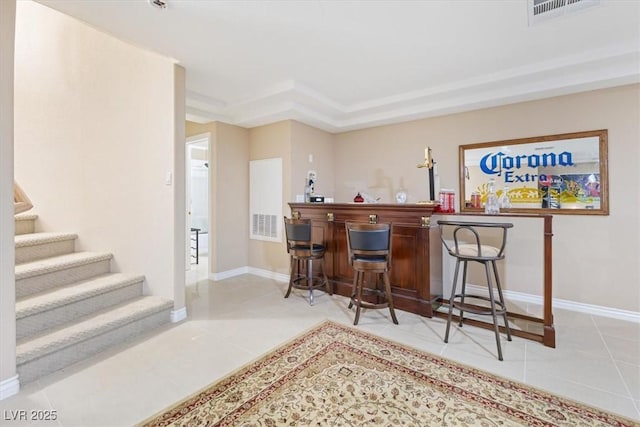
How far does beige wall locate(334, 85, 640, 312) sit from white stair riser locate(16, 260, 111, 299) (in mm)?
4307

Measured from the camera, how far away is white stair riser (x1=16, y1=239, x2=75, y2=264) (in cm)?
283

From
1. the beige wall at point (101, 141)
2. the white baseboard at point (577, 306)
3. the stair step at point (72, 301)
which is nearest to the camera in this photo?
the stair step at point (72, 301)

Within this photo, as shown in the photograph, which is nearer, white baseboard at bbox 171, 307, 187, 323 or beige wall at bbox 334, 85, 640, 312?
white baseboard at bbox 171, 307, 187, 323

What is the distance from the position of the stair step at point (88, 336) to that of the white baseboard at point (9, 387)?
66 millimetres

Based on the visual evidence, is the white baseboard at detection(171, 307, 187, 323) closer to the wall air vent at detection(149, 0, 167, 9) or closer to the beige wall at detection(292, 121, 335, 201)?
the beige wall at detection(292, 121, 335, 201)

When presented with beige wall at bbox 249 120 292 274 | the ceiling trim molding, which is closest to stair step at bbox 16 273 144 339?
beige wall at bbox 249 120 292 274

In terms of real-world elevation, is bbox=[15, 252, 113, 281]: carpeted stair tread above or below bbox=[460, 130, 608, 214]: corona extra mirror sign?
below

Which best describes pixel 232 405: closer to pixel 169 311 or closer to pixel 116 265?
pixel 169 311

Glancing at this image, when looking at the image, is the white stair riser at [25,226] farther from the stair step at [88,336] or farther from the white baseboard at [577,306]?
the white baseboard at [577,306]

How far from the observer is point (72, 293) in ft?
8.17

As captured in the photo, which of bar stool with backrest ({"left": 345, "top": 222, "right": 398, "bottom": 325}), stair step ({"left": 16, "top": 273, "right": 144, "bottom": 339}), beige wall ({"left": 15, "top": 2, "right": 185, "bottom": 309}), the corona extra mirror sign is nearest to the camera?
stair step ({"left": 16, "top": 273, "right": 144, "bottom": 339})

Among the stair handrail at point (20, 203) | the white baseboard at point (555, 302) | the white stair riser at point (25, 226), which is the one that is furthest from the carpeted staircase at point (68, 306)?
the white baseboard at point (555, 302)

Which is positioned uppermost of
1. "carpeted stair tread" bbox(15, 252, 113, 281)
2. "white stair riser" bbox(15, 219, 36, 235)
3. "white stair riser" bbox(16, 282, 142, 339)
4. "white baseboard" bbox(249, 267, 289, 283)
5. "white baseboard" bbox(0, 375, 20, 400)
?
"white stair riser" bbox(15, 219, 36, 235)

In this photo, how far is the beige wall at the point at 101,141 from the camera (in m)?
2.88
